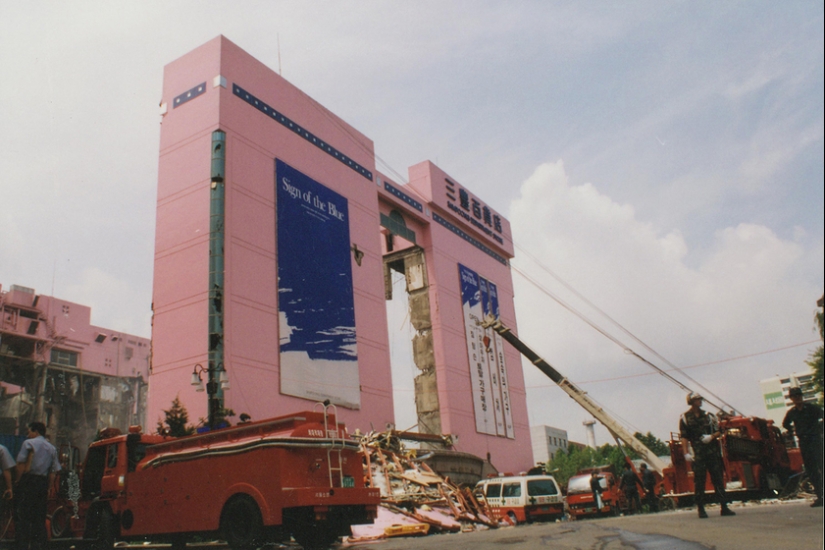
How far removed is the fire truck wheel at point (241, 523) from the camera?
9812 mm

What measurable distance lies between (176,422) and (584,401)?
1613 centimetres

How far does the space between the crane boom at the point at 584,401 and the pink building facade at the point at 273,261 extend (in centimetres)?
785

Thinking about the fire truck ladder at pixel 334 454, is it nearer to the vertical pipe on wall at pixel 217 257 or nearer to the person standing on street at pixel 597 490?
the vertical pipe on wall at pixel 217 257

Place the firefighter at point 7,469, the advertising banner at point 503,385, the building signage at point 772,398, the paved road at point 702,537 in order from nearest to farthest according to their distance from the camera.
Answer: the paved road at point 702,537 < the firefighter at point 7,469 < the building signage at point 772,398 < the advertising banner at point 503,385

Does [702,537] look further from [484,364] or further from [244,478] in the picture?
[484,364]

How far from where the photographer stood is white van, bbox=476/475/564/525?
20.0 m

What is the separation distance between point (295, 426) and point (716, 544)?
6205 mm

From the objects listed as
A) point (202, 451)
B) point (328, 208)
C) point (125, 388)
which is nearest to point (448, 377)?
A: point (328, 208)

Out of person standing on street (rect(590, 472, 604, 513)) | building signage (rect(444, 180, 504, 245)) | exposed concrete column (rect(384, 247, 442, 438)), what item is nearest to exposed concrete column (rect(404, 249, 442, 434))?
exposed concrete column (rect(384, 247, 442, 438))

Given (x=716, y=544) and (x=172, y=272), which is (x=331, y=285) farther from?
(x=716, y=544)

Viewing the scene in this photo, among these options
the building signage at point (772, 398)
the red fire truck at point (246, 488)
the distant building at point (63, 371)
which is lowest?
the red fire truck at point (246, 488)

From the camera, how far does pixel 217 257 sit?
1081 inches

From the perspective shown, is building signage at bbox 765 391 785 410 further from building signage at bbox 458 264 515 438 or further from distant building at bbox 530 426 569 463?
distant building at bbox 530 426 569 463

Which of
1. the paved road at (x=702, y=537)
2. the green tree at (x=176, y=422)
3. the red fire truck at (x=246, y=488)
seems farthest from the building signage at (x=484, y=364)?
the paved road at (x=702, y=537)
